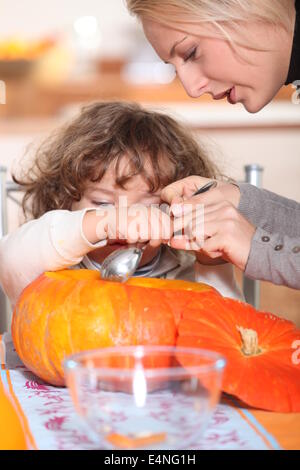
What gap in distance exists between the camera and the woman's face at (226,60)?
938 mm

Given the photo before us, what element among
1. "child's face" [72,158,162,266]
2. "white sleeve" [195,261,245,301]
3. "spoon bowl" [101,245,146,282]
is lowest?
"white sleeve" [195,261,245,301]

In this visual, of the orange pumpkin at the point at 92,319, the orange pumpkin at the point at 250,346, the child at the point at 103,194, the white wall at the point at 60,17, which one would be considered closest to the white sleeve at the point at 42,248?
the child at the point at 103,194

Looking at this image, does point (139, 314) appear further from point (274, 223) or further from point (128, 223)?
point (274, 223)

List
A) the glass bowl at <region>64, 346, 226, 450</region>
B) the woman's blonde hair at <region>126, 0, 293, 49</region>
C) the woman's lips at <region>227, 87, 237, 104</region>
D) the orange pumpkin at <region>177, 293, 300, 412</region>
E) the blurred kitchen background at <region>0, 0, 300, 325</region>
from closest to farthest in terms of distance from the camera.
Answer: the glass bowl at <region>64, 346, 226, 450</region> < the orange pumpkin at <region>177, 293, 300, 412</region> < the woman's blonde hair at <region>126, 0, 293, 49</region> < the woman's lips at <region>227, 87, 237, 104</region> < the blurred kitchen background at <region>0, 0, 300, 325</region>

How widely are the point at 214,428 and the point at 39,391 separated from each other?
0.23 m

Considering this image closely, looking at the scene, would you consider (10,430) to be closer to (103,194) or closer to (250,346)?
(250,346)

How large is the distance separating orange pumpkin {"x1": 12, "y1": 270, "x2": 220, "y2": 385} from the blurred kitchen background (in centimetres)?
186

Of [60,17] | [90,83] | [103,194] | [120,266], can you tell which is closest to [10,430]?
[120,266]

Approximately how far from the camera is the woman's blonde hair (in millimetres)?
898

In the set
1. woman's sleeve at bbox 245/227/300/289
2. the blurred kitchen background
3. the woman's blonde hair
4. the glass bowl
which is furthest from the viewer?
the blurred kitchen background

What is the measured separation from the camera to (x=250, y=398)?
0.59 meters

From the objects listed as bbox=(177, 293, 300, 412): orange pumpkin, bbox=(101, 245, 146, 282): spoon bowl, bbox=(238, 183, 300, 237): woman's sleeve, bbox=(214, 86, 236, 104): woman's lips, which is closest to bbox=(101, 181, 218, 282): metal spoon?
bbox=(101, 245, 146, 282): spoon bowl

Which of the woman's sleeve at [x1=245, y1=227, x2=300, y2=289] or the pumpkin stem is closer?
the pumpkin stem

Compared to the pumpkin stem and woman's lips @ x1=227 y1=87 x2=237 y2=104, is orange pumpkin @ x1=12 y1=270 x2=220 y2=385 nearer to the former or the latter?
the pumpkin stem
